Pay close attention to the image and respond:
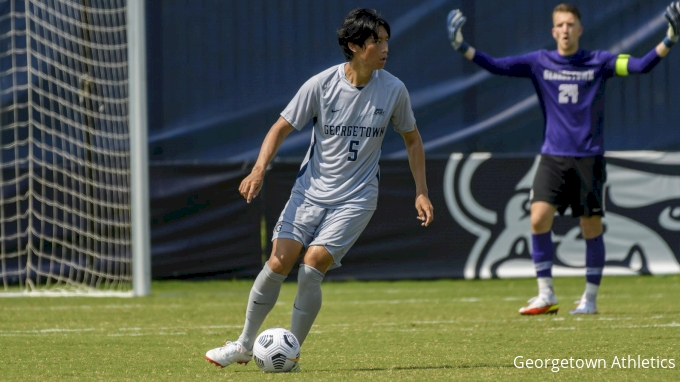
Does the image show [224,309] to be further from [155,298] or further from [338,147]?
[338,147]

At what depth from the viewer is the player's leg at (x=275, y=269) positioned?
542cm

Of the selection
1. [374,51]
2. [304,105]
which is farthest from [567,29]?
[304,105]

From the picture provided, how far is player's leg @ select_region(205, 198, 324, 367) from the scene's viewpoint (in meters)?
5.42

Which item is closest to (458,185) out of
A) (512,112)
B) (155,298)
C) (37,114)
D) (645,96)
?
(512,112)

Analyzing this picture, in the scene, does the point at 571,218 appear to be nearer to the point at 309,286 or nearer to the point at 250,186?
the point at 309,286

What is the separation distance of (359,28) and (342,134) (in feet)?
1.74

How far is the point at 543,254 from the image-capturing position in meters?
8.27

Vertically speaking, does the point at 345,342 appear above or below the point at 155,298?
above

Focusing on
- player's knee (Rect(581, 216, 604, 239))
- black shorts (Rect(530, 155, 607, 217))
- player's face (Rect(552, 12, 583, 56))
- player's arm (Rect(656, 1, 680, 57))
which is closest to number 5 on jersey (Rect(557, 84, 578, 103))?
player's face (Rect(552, 12, 583, 56))

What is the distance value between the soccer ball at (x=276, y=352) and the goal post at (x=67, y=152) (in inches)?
224

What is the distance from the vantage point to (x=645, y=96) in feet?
39.8

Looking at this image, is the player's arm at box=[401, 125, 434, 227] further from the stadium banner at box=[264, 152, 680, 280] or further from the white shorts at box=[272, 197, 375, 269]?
the stadium banner at box=[264, 152, 680, 280]

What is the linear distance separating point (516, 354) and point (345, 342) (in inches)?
46.7

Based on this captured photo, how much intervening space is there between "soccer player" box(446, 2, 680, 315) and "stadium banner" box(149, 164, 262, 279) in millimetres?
3793
